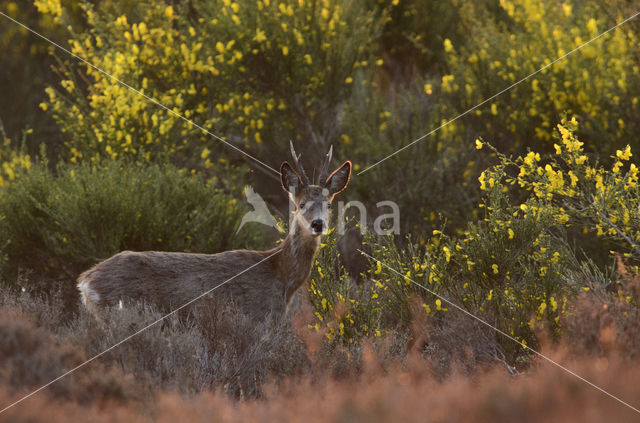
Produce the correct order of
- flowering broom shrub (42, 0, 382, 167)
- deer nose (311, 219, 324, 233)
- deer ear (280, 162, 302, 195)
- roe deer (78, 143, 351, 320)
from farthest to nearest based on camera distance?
flowering broom shrub (42, 0, 382, 167)
deer ear (280, 162, 302, 195)
deer nose (311, 219, 324, 233)
roe deer (78, 143, 351, 320)

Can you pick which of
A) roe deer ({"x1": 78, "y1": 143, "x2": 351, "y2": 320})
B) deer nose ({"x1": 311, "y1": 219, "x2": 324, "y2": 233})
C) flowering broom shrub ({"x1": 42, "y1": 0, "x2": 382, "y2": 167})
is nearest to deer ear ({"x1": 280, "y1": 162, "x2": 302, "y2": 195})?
roe deer ({"x1": 78, "y1": 143, "x2": 351, "y2": 320})

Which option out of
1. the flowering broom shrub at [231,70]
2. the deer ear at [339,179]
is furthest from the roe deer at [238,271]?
the flowering broom shrub at [231,70]

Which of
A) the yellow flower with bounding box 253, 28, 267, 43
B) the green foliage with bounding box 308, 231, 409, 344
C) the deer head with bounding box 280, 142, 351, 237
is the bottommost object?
the green foliage with bounding box 308, 231, 409, 344

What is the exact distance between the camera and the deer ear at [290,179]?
7.30 meters

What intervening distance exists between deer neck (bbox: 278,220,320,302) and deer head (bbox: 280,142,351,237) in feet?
0.28

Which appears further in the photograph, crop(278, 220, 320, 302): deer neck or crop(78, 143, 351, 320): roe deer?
crop(278, 220, 320, 302): deer neck

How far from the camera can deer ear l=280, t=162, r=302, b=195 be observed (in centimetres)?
730

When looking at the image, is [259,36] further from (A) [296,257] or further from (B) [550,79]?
(A) [296,257]

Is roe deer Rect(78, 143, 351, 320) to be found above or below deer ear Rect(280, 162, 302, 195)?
below

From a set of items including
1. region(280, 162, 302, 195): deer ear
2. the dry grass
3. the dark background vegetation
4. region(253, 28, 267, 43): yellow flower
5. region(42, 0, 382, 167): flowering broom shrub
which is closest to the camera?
the dry grass

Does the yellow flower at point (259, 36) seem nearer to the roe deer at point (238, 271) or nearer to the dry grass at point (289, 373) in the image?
the roe deer at point (238, 271)

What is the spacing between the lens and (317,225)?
272 inches

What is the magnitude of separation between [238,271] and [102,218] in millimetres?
2706

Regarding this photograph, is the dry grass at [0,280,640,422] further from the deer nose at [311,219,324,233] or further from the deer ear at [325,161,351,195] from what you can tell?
the deer ear at [325,161,351,195]
